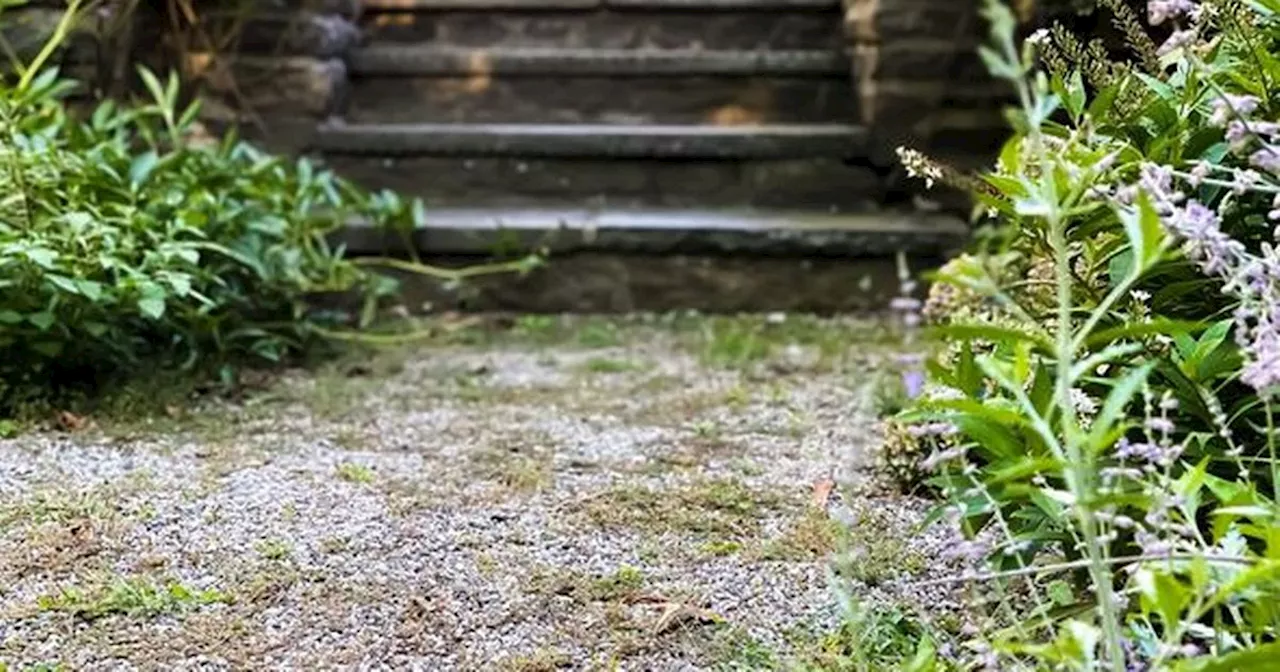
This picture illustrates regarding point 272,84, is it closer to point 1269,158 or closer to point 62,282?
point 62,282

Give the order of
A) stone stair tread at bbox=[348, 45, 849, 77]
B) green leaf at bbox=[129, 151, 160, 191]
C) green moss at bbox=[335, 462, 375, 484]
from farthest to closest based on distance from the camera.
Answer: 1. stone stair tread at bbox=[348, 45, 849, 77]
2. green leaf at bbox=[129, 151, 160, 191]
3. green moss at bbox=[335, 462, 375, 484]

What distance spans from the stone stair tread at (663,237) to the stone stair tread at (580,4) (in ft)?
2.64

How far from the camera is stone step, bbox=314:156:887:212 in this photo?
2859 mm

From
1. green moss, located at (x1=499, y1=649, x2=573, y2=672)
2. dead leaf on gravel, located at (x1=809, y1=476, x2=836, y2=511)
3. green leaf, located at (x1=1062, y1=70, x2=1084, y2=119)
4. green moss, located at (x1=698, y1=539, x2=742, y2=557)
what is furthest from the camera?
dead leaf on gravel, located at (x1=809, y1=476, x2=836, y2=511)

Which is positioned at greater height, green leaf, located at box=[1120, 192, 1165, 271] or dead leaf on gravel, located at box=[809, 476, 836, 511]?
green leaf, located at box=[1120, 192, 1165, 271]

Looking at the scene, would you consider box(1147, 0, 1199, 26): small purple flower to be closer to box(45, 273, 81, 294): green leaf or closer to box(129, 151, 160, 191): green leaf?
box(45, 273, 81, 294): green leaf

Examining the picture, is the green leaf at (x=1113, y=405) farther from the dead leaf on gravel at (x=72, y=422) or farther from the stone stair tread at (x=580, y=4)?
the stone stair tread at (x=580, y=4)

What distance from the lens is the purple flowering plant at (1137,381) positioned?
798mm

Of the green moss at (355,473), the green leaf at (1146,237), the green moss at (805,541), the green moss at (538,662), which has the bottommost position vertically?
the green moss at (355,473)

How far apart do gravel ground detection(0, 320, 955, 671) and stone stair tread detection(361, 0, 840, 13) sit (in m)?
1.48

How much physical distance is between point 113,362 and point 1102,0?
4.87 ft

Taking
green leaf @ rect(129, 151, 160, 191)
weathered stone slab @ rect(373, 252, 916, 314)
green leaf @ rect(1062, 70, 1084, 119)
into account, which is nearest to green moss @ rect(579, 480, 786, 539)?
green leaf @ rect(1062, 70, 1084, 119)

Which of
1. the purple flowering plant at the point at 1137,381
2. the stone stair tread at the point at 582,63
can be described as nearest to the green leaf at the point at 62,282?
the purple flowering plant at the point at 1137,381

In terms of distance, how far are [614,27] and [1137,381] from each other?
8.67 ft
